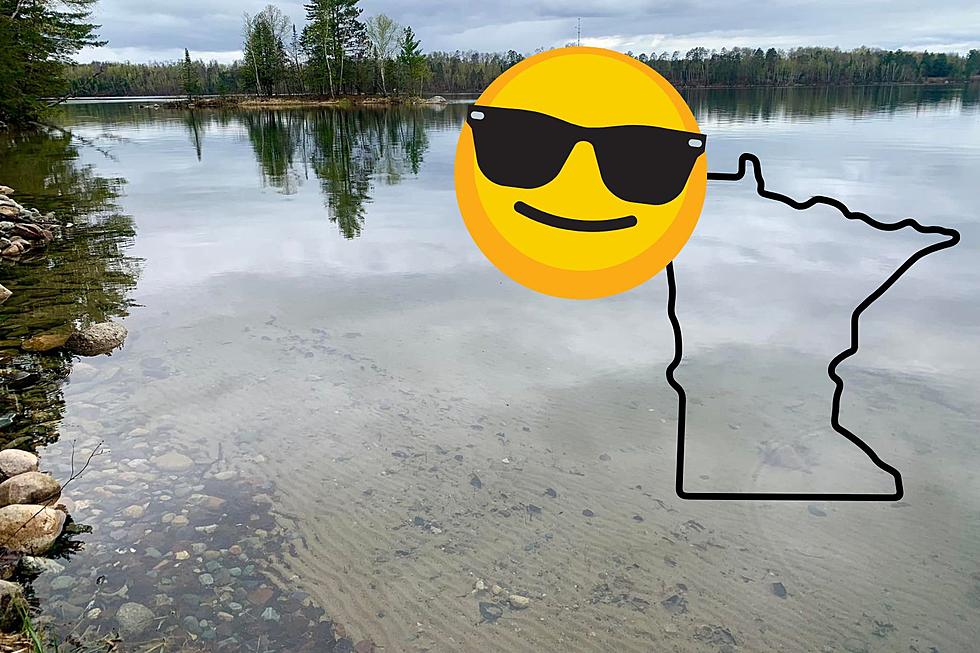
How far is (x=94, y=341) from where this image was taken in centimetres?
703

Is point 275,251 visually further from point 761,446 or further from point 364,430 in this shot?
point 761,446

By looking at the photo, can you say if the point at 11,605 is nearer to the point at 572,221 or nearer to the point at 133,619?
the point at 133,619

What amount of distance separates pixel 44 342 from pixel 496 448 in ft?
17.6

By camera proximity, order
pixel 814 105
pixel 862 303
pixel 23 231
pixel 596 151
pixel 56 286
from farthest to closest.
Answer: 1. pixel 814 105
2. pixel 23 231
3. pixel 56 286
4. pixel 862 303
5. pixel 596 151

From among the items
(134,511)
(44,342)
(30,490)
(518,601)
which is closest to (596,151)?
(518,601)

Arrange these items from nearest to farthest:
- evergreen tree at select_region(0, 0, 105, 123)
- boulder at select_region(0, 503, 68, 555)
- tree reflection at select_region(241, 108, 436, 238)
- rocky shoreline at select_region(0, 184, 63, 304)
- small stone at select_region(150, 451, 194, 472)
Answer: boulder at select_region(0, 503, 68, 555)
small stone at select_region(150, 451, 194, 472)
rocky shoreline at select_region(0, 184, 63, 304)
tree reflection at select_region(241, 108, 436, 238)
evergreen tree at select_region(0, 0, 105, 123)

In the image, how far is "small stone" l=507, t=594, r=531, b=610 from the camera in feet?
12.2

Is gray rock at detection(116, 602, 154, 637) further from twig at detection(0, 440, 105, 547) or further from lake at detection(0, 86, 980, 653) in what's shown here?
twig at detection(0, 440, 105, 547)

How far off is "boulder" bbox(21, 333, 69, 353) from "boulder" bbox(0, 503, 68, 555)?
3499mm

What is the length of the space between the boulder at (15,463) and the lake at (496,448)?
0.21 meters

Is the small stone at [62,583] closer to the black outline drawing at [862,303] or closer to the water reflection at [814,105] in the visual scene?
the black outline drawing at [862,303]

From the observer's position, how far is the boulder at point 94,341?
6984 mm

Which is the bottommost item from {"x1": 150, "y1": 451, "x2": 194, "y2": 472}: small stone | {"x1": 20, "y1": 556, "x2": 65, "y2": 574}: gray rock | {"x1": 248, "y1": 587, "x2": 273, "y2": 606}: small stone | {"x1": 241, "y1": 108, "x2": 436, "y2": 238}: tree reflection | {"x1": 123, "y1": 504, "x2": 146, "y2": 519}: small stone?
{"x1": 248, "y1": 587, "x2": 273, "y2": 606}: small stone

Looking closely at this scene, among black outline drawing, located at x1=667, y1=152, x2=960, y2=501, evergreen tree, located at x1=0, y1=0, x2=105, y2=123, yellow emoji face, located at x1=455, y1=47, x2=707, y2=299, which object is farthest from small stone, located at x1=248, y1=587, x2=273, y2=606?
evergreen tree, located at x1=0, y1=0, x2=105, y2=123
